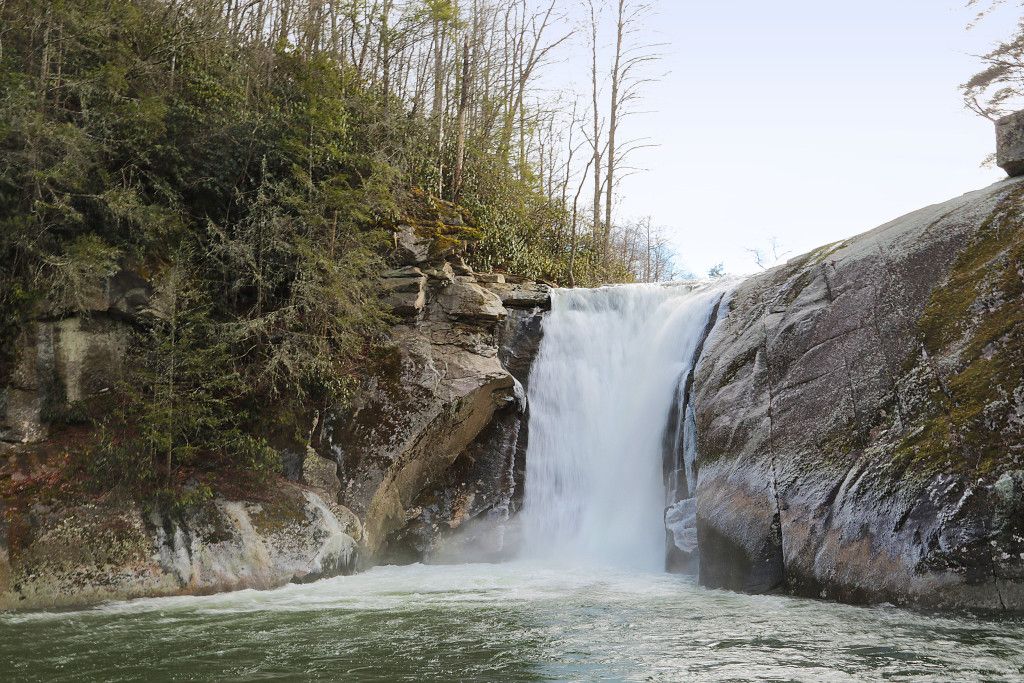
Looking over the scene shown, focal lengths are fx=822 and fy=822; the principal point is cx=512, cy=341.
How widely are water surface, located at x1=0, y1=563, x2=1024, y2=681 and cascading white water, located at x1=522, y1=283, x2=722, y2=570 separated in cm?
314

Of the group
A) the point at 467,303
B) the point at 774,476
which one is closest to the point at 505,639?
the point at 774,476

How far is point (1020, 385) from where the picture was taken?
812 cm

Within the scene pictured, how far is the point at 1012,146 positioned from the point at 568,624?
8423mm

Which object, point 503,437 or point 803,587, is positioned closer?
point 803,587

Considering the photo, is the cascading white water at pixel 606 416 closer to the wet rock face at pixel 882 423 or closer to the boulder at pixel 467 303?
the boulder at pixel 467 303

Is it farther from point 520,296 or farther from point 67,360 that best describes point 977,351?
point 67,360

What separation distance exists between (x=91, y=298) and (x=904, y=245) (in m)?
10.8

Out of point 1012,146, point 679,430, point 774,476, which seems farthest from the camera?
point 679,430

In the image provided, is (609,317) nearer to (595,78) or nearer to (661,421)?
(661,421)

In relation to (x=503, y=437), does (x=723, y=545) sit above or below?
below

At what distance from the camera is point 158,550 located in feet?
32.1

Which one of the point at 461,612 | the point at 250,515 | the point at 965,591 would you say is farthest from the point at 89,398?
the point at 965,591

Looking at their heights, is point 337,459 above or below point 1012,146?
below

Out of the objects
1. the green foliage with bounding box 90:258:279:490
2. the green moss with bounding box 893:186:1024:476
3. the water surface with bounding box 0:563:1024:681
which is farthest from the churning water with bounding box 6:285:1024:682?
the green foliage with bounding box 90:258:279:490
